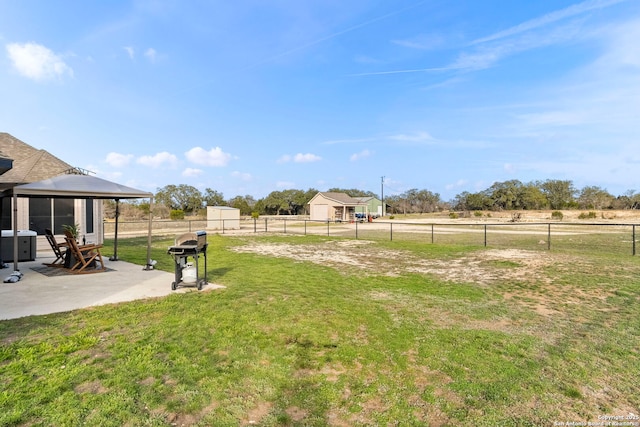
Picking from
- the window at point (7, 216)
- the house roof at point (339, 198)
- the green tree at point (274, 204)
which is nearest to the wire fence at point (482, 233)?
the window at point (7, 216)

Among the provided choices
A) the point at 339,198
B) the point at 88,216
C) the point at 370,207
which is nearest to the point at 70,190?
the point at 88,216

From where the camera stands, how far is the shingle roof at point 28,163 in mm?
11320

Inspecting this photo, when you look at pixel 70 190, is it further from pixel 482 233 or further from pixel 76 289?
pixel 482 233

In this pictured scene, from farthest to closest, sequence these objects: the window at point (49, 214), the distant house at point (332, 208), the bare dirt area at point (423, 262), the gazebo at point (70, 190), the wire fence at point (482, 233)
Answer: the distant house at point (332, 208) → the wire fence at point (482, 233) → the window at point (49, 214) → the bare dirt area at point (423, 262) → the gazebo at point (70, 190)

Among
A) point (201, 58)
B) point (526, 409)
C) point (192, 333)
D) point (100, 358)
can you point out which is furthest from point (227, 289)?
point (201, 58)

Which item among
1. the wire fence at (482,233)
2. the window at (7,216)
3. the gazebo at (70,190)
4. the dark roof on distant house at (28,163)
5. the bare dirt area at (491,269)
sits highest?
the dark roof on distant house at (28,163)

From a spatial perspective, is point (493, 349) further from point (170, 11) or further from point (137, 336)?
point (170, 11)

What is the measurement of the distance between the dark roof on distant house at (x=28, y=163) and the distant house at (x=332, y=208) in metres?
31.5

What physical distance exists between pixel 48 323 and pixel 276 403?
3498mm

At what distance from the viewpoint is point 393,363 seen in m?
3.20

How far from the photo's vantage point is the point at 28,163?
1216 centimetres

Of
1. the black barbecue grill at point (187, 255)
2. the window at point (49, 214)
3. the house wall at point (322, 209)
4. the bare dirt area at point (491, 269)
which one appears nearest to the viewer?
the bare dirt area at point (491, 269)

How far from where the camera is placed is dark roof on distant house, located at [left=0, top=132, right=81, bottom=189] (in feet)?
37.2

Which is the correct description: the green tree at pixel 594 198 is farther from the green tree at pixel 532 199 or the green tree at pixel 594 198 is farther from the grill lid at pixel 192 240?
the grill lid at pixel 192 240
